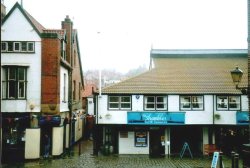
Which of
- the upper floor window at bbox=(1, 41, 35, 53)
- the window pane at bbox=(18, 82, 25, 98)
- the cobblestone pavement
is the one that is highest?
the upper floor window at bbox=(1, 41, 35, 53)

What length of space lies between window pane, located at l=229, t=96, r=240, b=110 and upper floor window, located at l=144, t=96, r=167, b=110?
5331 mm

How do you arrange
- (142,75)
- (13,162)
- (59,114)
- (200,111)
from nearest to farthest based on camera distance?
(13,162) < (59,114) < (200,111) < (142,75)

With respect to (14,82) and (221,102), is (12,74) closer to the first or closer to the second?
(14,82)

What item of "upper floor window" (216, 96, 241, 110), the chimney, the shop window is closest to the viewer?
"upper floor window" (216, 96, 241, 110)

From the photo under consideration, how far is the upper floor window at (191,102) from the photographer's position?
2886cm

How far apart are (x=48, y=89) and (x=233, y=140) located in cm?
1545

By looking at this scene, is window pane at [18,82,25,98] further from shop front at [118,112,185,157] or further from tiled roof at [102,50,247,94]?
shop front at [118,112,185,157]

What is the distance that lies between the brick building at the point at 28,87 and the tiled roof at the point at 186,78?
5.14 meters

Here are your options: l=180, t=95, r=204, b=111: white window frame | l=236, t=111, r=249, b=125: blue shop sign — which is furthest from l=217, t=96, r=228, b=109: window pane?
l=180, t=95, r=204, b=111: white window frame

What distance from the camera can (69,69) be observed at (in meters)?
32.6

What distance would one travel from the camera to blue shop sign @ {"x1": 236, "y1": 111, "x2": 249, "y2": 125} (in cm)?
2809

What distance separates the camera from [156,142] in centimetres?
2922

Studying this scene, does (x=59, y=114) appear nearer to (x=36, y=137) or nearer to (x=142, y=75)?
(x=36, y=137)

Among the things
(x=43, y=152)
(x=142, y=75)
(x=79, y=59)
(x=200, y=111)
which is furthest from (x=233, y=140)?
(x=79, y=59)
